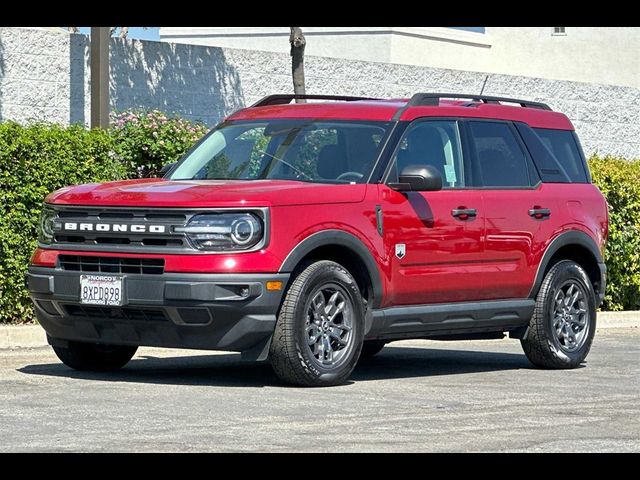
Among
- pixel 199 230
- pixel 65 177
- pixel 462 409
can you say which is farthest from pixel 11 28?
pixel 462 409

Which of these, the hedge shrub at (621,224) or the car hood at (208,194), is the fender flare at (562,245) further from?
the hedge shrub at (621,224)

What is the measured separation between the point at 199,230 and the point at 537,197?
3289 mm

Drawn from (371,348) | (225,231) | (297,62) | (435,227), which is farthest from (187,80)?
(225,231)

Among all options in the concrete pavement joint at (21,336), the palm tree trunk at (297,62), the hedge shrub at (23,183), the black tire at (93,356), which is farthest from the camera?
the palm tree trunk at (297,62)

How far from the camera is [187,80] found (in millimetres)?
18672

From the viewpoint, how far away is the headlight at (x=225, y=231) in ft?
33.1

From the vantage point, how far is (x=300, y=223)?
1033 cm

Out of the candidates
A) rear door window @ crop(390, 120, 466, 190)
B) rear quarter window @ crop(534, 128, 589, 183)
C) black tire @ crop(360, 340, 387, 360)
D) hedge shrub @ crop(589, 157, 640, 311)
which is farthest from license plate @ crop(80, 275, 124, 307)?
hedge shrub @ crop(589, 157, 640, 311)

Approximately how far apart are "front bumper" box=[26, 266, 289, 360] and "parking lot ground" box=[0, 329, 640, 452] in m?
0.33

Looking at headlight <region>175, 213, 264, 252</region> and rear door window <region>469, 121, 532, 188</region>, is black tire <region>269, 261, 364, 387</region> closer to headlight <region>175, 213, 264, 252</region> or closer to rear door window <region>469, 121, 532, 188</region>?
headlight <region>175, 213, 264, 252</region>

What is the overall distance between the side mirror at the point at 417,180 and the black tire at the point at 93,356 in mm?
2224

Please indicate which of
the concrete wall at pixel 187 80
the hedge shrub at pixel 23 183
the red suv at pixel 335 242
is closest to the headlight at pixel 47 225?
the red suv at pixel 335 242

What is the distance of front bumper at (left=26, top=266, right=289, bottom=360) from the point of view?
32.9 ft

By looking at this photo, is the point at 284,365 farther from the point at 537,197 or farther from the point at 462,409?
the point at 537,197
